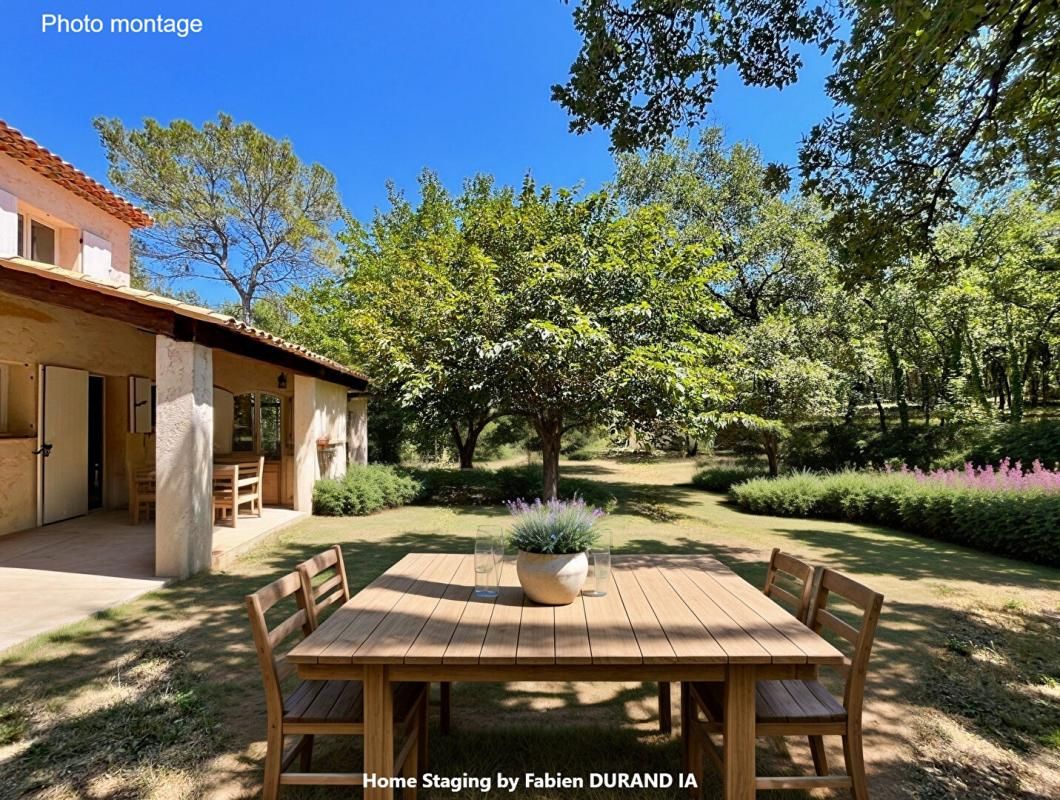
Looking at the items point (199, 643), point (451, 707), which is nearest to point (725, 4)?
point (451, 707)

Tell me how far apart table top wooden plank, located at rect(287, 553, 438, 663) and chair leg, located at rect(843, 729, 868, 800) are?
6.09 ft

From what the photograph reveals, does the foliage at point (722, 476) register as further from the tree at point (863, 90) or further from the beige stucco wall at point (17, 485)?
the beige stucco wall at point (17, 485)

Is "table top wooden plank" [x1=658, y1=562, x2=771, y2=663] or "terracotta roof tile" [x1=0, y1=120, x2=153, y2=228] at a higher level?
"terracotta roof tile" [x1=0, y1=120, x2=153, y2=228]

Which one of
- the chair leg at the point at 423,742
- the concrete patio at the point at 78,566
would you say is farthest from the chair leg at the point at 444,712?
the concrete patio at the point at 78,566

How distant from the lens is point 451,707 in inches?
120

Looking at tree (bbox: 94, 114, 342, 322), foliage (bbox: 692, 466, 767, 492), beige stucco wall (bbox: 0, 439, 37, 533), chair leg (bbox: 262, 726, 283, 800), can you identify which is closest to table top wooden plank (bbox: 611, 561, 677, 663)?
chair leg (bbox: 262, 726, 283, 800)

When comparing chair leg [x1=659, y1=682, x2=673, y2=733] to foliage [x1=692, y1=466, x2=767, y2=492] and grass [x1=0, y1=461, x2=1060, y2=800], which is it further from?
foliage [x1=692, y1=466, x2=767, y2=492]

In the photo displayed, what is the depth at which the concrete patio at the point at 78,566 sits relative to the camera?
4316mm

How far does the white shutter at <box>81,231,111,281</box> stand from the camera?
905 centimetres

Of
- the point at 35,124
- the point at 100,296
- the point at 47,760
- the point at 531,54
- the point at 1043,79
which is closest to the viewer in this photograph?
the point at 47,760

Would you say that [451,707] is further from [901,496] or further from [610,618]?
[901,496]

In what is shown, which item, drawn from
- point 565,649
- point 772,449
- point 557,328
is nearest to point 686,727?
point 565,649

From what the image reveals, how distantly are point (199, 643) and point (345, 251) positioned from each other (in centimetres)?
1743

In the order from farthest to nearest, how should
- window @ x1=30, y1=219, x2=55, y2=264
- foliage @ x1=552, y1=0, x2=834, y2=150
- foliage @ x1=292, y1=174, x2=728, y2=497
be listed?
foliage @ x1=292, y1=174, x2=728, y2=497
window @ x1=30, y1=219, x2=55, y2=264
foliage @ x1=552, y1=0, x2=834, y2=150
